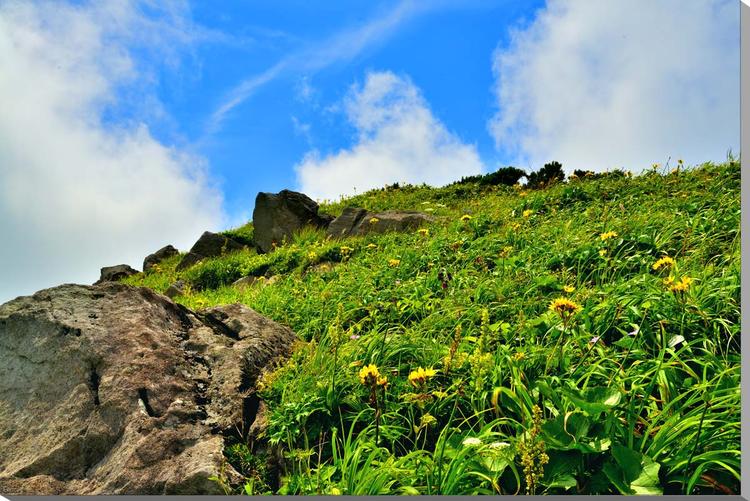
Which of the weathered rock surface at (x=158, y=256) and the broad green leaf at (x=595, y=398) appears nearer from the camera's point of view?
the broad green leaf at (x=595, y=398)

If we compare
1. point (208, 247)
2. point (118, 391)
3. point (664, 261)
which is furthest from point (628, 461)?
point (208, 247)

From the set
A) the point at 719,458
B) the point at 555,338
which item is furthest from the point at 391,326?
the point at 719,458

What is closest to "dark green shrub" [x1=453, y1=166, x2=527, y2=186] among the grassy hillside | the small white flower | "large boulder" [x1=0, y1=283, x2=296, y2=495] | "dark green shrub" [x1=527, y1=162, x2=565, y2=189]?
"dark green shrub" [x1=527, y1=162, x2=565, y2=189]

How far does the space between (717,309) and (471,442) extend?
2048 millimetres

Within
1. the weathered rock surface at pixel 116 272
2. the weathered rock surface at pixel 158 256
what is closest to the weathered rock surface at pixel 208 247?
the weathered rock surface at pixel 116 272

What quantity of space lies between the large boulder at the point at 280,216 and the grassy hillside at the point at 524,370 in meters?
8.14

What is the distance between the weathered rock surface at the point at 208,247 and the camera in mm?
15555

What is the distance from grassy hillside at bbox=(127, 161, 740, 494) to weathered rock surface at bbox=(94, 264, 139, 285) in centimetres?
1202

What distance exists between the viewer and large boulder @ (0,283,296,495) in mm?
3115

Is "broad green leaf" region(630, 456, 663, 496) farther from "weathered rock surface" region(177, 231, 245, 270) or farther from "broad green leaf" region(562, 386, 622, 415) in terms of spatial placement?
"weathered rock surface" region(177, 231, 245, 270)

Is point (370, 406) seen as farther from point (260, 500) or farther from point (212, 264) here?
point (212, 264)

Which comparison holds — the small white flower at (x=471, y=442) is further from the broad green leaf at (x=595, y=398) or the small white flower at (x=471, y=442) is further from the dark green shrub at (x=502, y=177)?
the dark green shrub at (x=502, y=177)

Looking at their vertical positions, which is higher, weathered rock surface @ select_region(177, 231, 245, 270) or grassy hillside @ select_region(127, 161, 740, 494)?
weathered rock surface @ select_region(177, 231, 245, 270)

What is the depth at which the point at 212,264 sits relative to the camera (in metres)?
12.6
